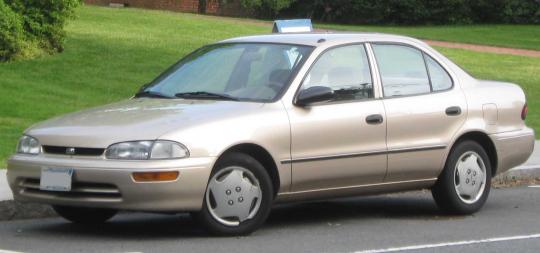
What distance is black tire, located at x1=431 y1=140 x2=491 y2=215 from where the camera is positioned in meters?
9.70

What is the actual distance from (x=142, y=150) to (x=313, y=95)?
4.63ft

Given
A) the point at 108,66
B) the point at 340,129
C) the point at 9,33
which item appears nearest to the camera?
the point at 340,129

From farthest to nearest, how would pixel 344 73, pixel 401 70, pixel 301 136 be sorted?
pixel 401 70, pixel 344 73, pixel 301 136

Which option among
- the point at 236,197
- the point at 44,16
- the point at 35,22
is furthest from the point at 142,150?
the point at 44,16

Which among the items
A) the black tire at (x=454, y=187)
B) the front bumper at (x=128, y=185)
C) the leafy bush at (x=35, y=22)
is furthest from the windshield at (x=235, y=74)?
the leafy bush at (x=35, y=22)

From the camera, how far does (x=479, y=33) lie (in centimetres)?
3831

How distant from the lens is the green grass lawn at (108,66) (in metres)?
16.8

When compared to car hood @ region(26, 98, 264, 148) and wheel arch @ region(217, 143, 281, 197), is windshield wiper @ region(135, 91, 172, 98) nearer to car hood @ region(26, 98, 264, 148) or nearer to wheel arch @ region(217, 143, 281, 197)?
car hood @ region(26, 98, 264, 148)

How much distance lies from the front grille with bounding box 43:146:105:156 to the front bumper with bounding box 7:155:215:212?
0.15 ft

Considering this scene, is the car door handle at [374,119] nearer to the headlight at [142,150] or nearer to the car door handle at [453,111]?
the car door handle at [453,111]

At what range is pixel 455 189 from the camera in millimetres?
9758

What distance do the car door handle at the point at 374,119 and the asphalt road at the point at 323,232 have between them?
80 centimetres

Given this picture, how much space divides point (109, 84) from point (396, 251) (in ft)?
38.2

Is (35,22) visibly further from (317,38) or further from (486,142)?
(486,142)
